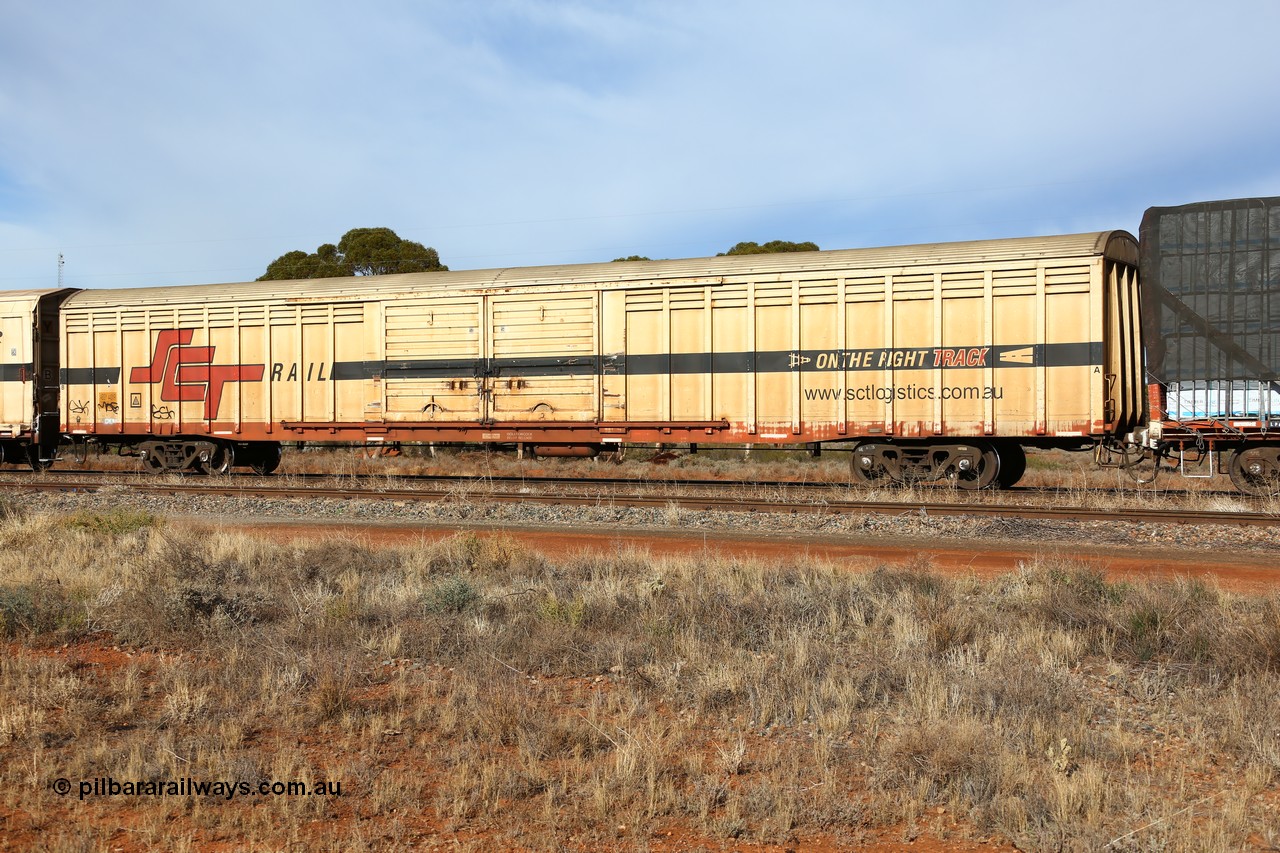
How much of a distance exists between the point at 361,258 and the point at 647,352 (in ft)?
106

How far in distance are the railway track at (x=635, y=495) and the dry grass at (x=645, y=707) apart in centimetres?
500

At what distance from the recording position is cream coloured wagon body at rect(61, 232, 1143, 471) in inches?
580

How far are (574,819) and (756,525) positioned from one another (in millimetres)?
8823

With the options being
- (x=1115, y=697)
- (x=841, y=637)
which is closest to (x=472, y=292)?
(x=841, y=637)

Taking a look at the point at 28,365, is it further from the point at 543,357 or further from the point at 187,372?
the point at 543,357

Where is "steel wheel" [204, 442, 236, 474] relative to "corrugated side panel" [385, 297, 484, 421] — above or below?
below

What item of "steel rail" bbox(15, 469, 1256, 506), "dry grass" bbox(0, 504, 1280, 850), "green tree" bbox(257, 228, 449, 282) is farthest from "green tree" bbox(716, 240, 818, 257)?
"dry grass" bbox(0, 504, 1280, 850)

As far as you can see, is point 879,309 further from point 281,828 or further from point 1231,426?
point 281,828

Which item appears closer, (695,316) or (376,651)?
(376,651)

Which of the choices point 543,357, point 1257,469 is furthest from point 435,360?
point 1257,469

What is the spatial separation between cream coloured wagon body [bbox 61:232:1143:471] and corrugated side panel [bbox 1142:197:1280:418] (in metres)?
0.42

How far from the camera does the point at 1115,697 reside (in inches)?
218

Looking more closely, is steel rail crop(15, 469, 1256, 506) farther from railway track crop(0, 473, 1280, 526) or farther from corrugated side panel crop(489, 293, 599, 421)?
corrugated side panel crop(489, 293, 599, 421)

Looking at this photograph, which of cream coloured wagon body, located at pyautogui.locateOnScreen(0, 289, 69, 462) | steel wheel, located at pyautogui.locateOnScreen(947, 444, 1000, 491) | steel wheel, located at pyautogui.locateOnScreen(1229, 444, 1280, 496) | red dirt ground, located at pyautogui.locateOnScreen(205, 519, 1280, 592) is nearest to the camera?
red dirt ground, located at pyautogui.locateOnScreen(205, 519, 1280, 592)
